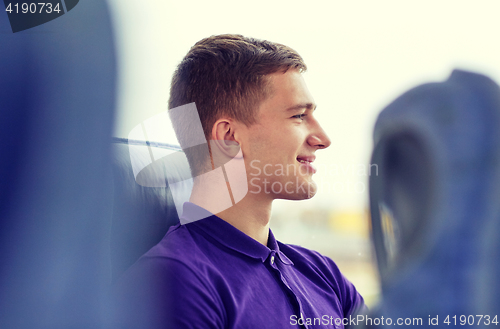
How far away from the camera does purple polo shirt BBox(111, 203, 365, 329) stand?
52 cm

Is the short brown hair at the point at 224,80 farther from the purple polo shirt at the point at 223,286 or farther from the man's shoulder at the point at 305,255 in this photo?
the man's shoulder at the point at 305,255

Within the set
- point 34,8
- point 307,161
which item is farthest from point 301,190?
point 34,8

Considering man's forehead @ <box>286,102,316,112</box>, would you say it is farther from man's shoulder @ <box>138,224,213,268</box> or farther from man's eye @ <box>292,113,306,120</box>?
man's shoulder @ <box>138,224,213,268</box>

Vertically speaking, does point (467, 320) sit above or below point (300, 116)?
below

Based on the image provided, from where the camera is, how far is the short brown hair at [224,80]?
25.9 inches

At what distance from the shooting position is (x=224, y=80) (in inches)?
26.1

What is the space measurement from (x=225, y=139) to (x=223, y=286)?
0.25 metres

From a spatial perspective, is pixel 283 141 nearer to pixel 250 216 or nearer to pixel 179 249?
pixel 250 216

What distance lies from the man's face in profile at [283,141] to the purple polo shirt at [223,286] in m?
0.11

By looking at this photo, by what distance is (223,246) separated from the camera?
65 centimetres

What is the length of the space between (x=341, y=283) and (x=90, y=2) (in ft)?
2.35

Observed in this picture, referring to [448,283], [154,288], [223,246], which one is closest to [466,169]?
[448,283]

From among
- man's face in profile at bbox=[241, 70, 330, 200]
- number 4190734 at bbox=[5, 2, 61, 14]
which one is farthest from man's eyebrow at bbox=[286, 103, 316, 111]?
number 4190734 at bbox=[5, 2, 61, 14]

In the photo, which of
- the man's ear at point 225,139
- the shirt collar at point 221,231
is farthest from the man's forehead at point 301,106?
the shirt collar at point 221,231
